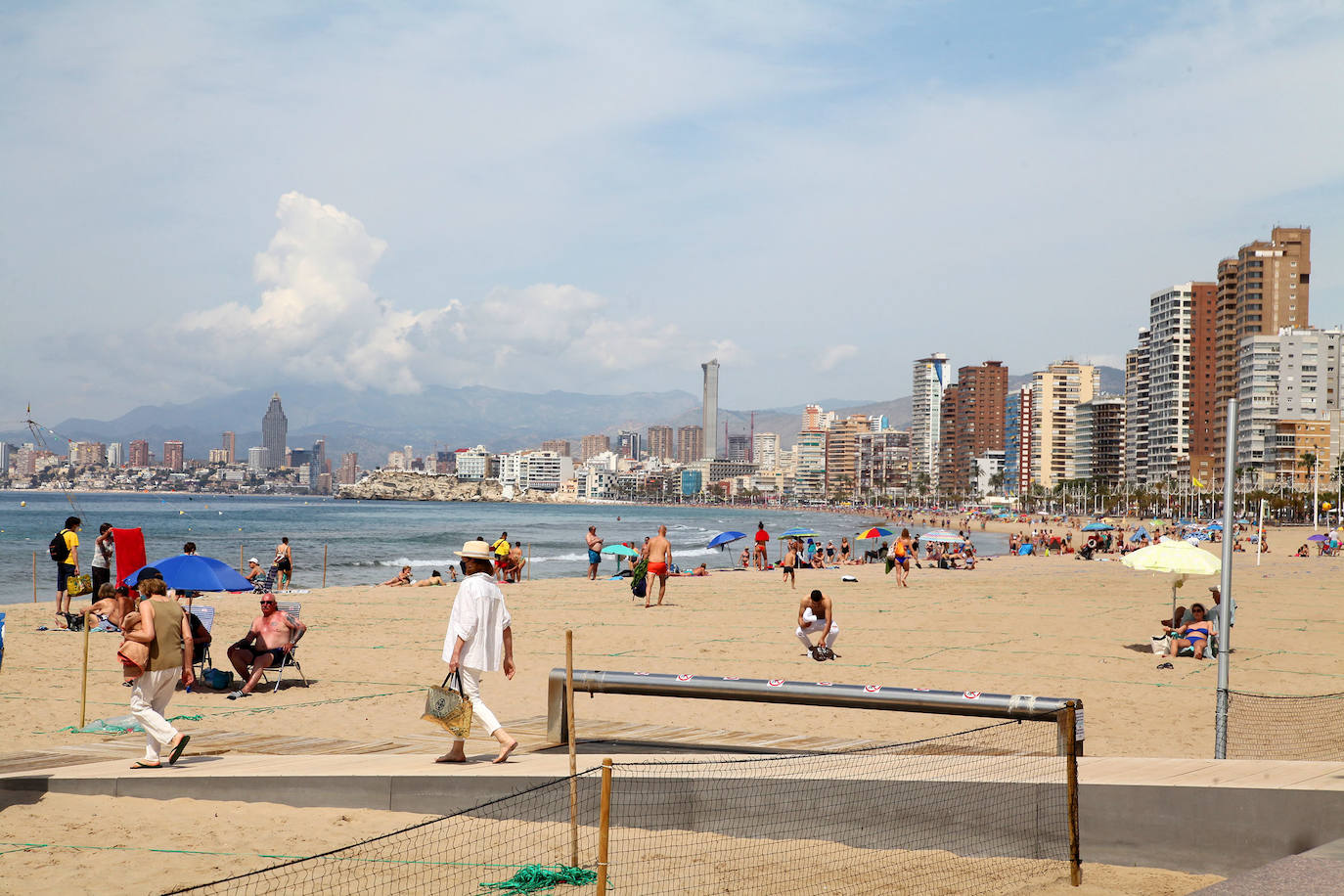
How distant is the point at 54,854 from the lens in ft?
17.6

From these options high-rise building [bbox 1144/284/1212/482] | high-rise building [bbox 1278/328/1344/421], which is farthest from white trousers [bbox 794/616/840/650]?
high-rise building [bbox 1144/284/1212/482]

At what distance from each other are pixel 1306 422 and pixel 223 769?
6142 inches

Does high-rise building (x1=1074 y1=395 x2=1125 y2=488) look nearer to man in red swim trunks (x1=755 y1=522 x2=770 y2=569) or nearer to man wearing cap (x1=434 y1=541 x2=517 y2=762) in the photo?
man in red swim trunks (x1=755 y1=522 x2=770 y2=569)

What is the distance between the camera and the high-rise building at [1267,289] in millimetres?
147125

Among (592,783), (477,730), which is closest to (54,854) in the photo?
→ (592,783)

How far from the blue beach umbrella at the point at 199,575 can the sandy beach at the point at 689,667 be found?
1.15m

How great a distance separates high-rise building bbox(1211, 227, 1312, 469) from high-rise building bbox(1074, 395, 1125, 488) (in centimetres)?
3516

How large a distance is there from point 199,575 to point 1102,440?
197100 mm

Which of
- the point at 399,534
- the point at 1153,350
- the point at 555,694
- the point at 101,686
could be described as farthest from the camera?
the point at 1153,350

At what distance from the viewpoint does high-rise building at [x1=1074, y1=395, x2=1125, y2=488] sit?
620 ft

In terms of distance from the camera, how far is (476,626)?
6895 mm

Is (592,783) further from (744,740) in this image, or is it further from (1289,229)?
(1289,229)

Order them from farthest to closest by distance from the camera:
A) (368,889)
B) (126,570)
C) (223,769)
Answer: (126,570) → (223,769) → (368,889)

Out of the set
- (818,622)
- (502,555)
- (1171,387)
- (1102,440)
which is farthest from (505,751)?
(1102,440)
